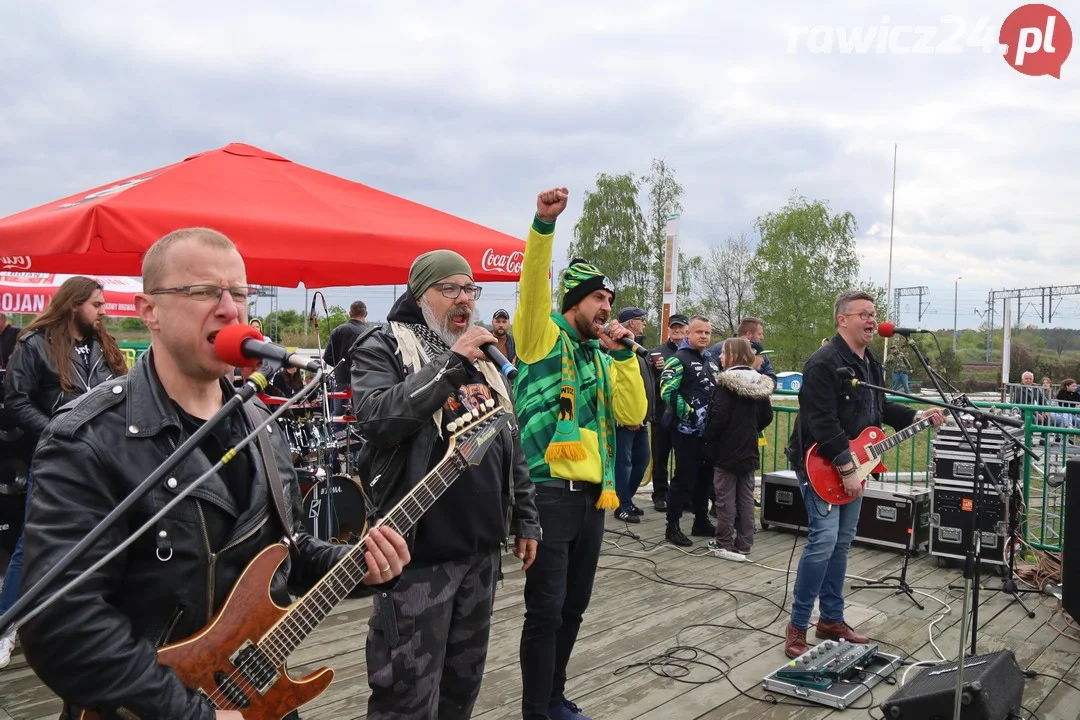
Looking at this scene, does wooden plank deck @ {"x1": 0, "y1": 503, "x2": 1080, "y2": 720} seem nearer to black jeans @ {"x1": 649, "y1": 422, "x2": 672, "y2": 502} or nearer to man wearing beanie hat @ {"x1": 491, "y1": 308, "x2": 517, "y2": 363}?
black jeans @ {"x1": 649, "y1": 422, "x2": 672, "y2": 502}

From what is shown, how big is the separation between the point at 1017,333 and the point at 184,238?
5339 cm

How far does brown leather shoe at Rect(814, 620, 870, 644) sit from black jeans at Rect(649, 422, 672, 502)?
3793 mm

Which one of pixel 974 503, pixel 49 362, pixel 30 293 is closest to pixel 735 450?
pixel 974 503

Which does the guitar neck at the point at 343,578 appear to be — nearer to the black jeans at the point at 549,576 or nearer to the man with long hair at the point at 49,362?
the black jeans at the point at 549,576

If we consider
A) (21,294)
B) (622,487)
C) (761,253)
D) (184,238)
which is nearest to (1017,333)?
(761,253)

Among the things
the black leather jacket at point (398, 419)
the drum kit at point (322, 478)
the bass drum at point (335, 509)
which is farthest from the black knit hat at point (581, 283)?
the bass drum at point (335, 509)

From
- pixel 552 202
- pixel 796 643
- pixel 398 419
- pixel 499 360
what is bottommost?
pixel 796 643

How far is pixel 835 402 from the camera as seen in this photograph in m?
4.64

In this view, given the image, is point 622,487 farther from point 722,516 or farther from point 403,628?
point 403,628

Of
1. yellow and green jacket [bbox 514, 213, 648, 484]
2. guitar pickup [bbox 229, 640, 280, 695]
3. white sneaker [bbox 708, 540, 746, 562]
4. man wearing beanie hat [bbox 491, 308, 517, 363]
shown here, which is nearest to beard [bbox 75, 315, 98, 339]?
yellow and green jacket [bbox 514, 213, 648, 484]

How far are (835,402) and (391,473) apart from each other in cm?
309

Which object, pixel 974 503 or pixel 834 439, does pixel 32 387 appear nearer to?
pixel 834 439

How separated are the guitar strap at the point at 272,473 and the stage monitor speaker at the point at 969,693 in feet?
9.98

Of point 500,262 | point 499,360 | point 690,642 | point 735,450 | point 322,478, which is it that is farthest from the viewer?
point 735,450
